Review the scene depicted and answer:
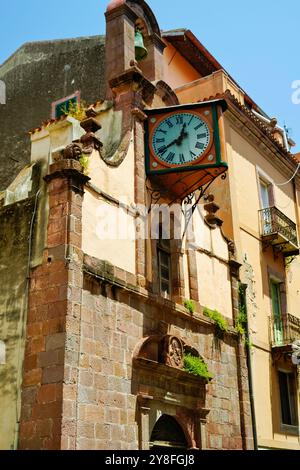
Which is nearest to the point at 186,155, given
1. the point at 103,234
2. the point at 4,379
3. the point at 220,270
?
the point at 103,234

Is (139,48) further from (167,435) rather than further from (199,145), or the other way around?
(167,435)

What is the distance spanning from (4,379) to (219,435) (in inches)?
206

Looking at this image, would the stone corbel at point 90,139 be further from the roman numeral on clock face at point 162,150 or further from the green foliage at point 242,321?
the green foliage at point 242,321

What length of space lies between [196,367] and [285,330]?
5749 mm

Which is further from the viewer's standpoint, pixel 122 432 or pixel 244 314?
pixel 244 314

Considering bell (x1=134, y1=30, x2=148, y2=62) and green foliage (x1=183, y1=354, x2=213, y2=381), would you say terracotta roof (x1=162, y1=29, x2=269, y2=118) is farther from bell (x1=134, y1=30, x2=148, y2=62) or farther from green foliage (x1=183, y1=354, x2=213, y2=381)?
green foliage (x1=183, y1=354, x2=213, y2=381)

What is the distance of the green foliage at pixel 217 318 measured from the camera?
14.3 m

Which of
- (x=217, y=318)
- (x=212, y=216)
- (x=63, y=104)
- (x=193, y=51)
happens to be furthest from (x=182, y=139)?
(x=193, y=51)

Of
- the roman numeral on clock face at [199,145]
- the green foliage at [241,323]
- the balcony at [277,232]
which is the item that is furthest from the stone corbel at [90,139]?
the balcony at [277,232]

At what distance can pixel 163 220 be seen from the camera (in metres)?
13.9

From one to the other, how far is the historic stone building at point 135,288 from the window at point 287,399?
0.18 ft

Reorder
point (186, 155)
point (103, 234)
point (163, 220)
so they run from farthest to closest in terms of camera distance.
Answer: point (163, 220), point (186, 155), point (103, 234)

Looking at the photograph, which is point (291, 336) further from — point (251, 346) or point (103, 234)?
point (103, 234)

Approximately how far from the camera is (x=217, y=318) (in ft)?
47.3
